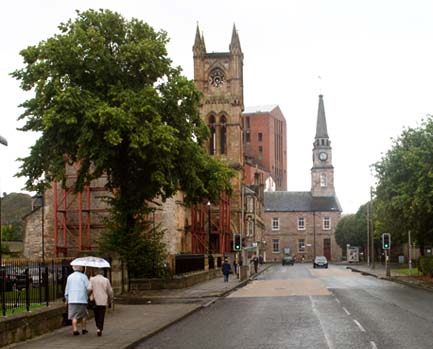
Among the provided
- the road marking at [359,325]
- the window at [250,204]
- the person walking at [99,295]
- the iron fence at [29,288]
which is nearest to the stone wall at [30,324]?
the iron fence at [29,288]

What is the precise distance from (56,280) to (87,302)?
487 centimetres

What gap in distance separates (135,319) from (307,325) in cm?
504

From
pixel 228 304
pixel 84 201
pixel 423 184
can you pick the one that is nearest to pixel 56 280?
pixel 228 304

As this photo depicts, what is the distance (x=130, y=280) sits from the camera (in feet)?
112

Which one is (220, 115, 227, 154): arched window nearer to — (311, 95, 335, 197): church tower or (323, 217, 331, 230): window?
(311, 95, 335, 197): church tower

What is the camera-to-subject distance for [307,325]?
1870cm

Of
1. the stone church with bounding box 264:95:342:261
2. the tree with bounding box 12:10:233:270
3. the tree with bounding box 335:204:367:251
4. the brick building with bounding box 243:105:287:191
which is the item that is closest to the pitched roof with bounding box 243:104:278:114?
the brick building with bounding box 243:105:287:191

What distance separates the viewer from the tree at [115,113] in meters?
30.6

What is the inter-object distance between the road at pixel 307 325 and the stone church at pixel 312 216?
339 feet

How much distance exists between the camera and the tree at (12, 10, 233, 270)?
100 feet

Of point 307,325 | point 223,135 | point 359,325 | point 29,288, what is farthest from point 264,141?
point 29,288

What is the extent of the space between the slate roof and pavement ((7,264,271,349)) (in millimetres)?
99778

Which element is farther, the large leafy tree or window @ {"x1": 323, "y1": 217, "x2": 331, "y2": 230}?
window @ {"x1": 323, "y1": 217, "x2": 331, "y2": 230}

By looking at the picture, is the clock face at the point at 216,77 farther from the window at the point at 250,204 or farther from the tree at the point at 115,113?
the tree at the point at 115,113
